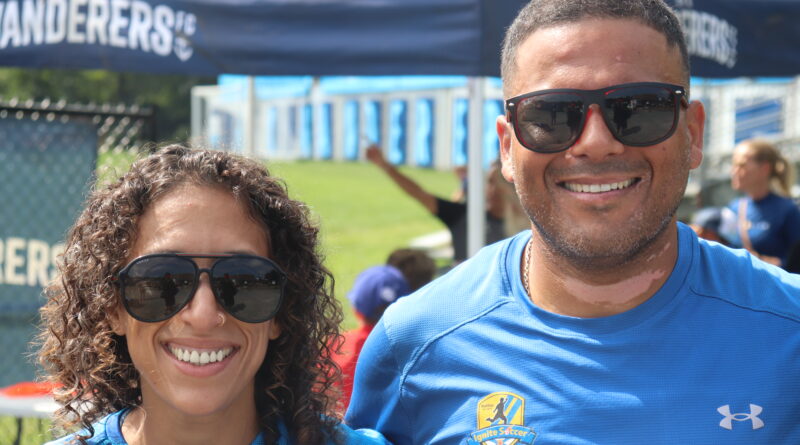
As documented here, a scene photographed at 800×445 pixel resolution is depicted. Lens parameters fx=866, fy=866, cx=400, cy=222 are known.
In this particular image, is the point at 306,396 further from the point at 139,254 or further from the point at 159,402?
the point at 139,254

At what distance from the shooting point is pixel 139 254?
186cm

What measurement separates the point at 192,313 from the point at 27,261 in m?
3.34

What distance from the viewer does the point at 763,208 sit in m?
6.37

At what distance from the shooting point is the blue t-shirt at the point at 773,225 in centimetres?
626

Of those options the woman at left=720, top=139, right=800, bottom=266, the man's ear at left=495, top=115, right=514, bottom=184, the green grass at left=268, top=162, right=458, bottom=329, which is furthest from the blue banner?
the green grass at left=268, top=162, right=458, bottom=329

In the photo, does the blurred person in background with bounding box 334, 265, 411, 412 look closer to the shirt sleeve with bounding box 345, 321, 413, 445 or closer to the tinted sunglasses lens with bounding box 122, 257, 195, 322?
the shirt sleeve with bounding box 345, 321, 413, 445

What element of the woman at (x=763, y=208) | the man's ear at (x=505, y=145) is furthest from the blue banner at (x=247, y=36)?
the woman at (x=763, y=208)

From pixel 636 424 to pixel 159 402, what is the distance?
3.37 feet

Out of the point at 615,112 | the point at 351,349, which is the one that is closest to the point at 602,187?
the point at 615,112

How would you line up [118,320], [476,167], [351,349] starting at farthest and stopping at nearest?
[476,167], [351,349], [118,320]

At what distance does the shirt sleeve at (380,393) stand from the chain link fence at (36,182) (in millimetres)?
3015

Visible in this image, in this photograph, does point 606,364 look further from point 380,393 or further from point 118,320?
point 118,320

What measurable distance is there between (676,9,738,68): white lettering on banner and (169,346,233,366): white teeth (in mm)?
3029

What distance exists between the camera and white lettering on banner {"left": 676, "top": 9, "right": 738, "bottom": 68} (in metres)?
4.12
